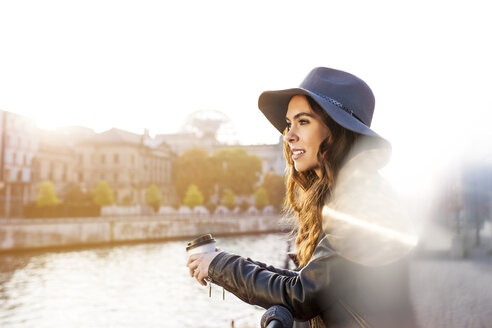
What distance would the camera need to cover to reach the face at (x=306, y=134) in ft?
6.10

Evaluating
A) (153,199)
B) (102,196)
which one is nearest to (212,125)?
(153,199)

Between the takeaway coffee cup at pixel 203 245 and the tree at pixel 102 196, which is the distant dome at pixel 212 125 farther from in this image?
the takeaway coffee cup at pixel 203 245

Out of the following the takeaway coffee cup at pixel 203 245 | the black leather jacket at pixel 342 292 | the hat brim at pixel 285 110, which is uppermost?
the hat brim at pixel 285 110

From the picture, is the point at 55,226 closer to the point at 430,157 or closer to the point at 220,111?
the point at 430,157

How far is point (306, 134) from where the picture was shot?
1.87 metres

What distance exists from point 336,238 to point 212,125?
304ft

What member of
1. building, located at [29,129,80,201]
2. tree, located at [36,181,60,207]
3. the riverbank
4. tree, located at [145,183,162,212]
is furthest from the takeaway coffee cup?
tree, located at [145,183,162,212]

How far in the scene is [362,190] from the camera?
61.9 inches

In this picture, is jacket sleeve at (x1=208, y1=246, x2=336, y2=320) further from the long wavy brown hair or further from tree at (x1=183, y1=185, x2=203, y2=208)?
tree at (x1=183, y1=185, x2=203, y2=208)

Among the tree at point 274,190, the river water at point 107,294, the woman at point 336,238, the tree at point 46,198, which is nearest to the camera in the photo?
the woman at point 336,238

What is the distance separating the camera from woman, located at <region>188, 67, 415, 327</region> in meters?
1.49

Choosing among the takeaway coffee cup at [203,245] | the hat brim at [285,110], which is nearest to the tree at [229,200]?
the hat brim at [285,110]

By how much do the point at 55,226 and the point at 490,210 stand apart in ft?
97.3

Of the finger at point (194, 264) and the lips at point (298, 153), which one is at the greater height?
the lips at point (298, 153)
